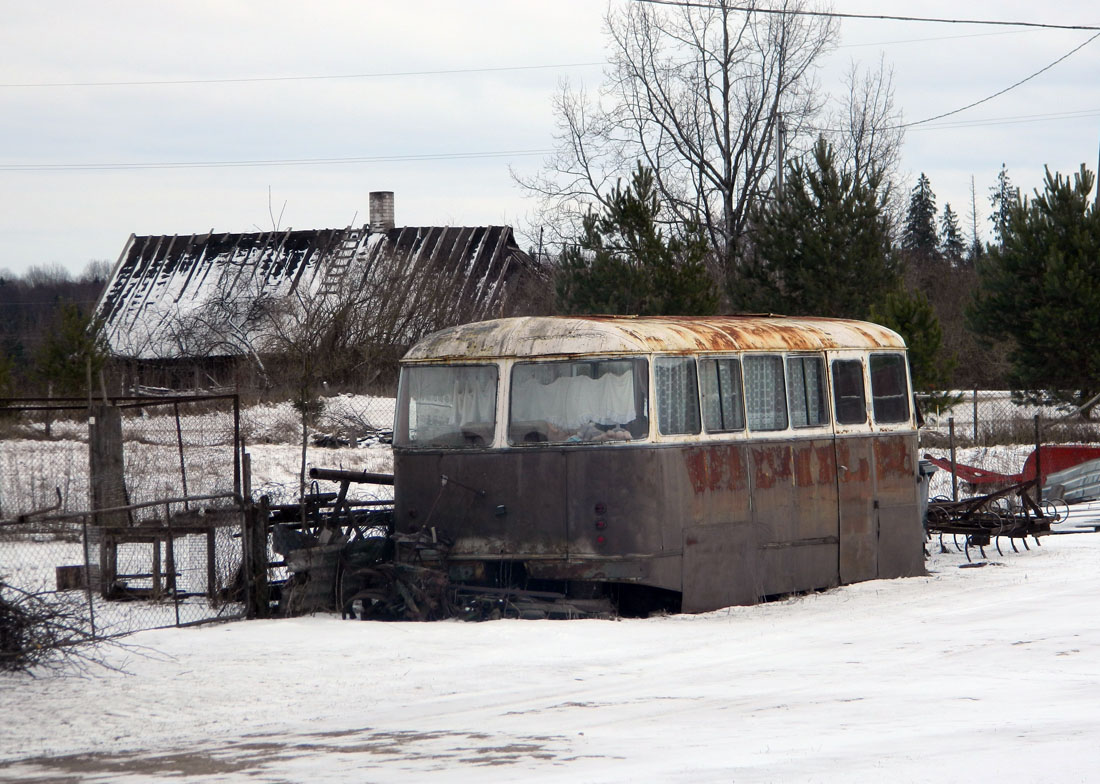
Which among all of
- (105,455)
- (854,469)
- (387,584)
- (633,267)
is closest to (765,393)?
(854,469)

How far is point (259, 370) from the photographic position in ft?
102

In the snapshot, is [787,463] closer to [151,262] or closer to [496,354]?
[496,354]

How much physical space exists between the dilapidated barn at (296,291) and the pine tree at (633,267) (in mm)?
5288

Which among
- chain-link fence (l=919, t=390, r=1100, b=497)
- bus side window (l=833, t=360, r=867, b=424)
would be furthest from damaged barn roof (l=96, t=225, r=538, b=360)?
bus side window (l=833, t=360, r=867, b=424)

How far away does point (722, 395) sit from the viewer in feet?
41.1

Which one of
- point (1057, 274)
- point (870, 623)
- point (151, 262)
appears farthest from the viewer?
point (151, 262)

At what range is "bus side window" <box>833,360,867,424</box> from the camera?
45.4 ft

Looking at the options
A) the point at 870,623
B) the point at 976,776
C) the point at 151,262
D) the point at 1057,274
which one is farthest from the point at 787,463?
the point at 151,262

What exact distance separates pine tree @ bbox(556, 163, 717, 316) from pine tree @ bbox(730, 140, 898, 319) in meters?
3.06

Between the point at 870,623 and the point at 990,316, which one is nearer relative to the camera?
the point at 870,623

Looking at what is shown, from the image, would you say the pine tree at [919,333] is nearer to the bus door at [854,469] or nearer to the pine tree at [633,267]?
the pine tree at [633,267]

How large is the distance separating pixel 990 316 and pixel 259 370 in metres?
17.4

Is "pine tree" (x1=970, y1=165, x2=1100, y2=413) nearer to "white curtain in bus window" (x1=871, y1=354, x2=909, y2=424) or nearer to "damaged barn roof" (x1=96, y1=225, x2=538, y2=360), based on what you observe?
"damaged barn roof" (x1=96, y1=225, x2=538, y2=360)

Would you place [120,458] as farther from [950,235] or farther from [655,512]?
[950,235]
